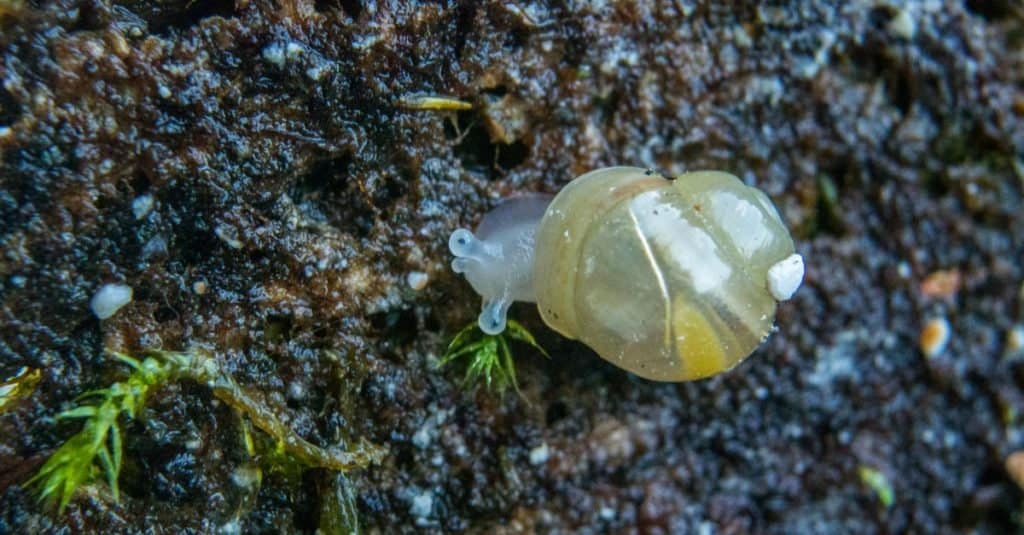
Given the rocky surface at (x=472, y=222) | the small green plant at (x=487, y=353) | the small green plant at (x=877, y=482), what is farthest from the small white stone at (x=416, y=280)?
the small green plant at (x=877, y=482)

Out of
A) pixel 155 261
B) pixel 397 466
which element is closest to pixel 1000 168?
pixel 397 466

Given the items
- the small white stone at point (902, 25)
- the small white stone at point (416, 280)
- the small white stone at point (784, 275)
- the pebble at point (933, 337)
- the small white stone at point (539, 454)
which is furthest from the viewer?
the pebble at point (933, 337)

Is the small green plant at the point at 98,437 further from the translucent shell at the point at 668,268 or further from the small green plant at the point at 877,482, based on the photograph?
the small green plant at the point at 877,482

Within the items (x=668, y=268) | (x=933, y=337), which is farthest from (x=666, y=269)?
(x=933, y=337)

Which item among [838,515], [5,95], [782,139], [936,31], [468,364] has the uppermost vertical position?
[5,95]

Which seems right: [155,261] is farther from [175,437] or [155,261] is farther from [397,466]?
[397,466]

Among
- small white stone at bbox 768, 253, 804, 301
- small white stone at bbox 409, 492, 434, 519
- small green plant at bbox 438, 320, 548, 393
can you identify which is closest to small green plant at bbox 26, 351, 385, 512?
small white stone at bbox 409, 492, 434, 519

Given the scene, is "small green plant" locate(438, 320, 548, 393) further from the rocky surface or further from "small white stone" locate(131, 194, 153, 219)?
"small white stone" locate(131, 194, 153, 219)
